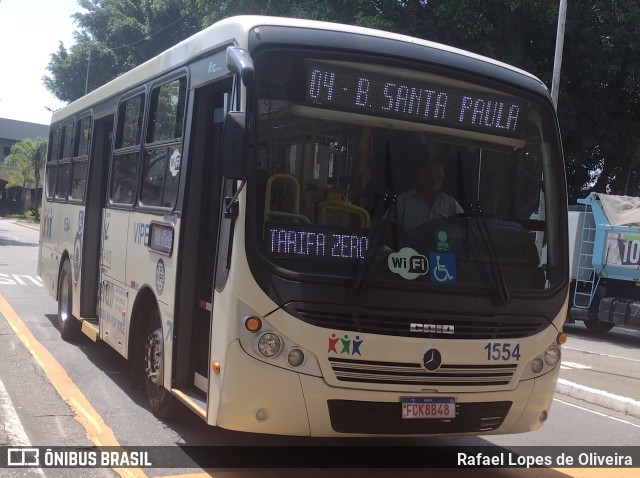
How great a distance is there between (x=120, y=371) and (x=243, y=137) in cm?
474

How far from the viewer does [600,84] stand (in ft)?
71.2

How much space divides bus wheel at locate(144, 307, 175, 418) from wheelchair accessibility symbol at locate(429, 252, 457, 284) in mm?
2349

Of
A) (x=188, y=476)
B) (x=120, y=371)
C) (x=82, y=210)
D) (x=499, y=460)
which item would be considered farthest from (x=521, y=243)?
(x=82, y=210)

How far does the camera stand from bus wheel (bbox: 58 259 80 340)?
10.2 m

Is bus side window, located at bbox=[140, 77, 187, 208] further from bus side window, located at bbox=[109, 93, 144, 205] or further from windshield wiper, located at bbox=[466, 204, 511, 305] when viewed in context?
windshield wiper, located at bbox=[466, 204, 511, 305]

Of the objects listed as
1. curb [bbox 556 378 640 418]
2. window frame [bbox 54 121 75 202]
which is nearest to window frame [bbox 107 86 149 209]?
window frame [bbox 54 121 75 202]

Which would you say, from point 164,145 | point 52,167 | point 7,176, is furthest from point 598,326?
point 7,176

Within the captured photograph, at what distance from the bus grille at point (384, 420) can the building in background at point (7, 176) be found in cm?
6442

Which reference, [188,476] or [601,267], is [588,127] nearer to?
[601,267]

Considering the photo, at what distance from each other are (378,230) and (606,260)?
12309mm

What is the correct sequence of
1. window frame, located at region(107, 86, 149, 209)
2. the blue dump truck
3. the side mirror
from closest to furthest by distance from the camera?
the side mirror
window frame, located at region(107, 86, 149, 209)
the blue dump truck

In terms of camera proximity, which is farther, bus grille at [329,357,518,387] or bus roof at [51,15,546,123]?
bus roof at [51,15,546,123]

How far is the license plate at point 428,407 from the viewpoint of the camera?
5203 mm

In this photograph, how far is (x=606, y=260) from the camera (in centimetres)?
1630
